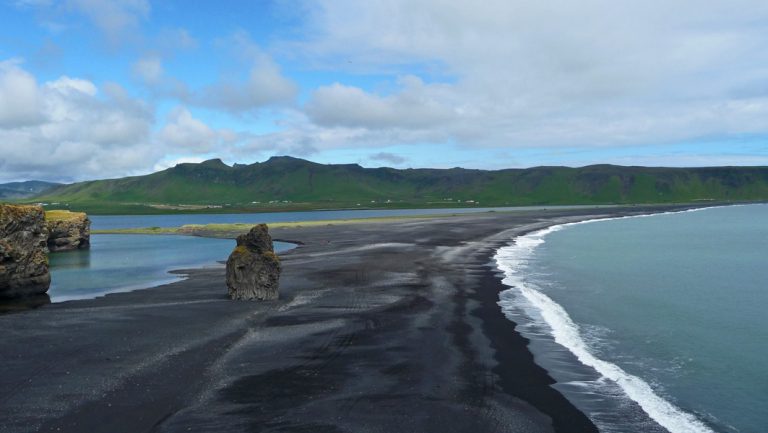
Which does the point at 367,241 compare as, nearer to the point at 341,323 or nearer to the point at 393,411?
the point at 341,323

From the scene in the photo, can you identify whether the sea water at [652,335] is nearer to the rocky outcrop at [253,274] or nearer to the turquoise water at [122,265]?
the rocky outcrop at [253,274]

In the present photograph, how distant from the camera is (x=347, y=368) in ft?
68.8

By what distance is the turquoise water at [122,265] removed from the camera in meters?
44.5

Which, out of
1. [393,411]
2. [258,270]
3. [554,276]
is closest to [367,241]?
[554,276]

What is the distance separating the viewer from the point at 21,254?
38719 mm

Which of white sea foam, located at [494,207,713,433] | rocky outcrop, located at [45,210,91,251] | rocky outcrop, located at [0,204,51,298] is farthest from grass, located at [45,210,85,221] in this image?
white sea foam, located at [494,207,713,433]

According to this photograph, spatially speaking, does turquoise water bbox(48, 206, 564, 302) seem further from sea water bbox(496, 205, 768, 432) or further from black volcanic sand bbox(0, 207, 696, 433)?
sea water bbox(496, 205, 768, 432)

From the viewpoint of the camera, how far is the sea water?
57.4ft

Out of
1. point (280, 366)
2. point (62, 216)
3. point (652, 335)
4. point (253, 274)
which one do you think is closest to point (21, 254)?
point (253, 274)

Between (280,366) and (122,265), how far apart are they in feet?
157

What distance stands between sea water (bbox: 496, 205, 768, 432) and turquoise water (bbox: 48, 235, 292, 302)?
103ft

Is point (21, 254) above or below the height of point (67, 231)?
above

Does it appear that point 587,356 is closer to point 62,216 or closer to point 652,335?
point 652,335

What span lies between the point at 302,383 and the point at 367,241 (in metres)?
61.4
